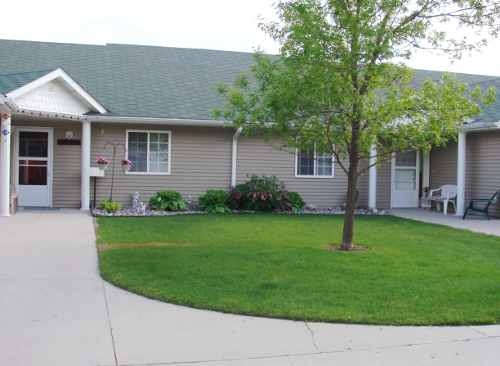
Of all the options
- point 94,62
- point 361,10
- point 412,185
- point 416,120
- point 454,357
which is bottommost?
point 454,357

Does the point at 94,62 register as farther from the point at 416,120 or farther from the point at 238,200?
the point at 416,120

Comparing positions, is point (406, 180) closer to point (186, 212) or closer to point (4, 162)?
point (186, 212)

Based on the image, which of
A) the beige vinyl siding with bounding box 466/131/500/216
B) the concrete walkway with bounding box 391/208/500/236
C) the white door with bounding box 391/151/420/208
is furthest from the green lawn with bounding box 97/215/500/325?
the white door with bounding box 391/151/420/208

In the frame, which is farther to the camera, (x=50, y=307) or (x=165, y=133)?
(x=165, y=133)

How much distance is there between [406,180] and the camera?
18.1 metres

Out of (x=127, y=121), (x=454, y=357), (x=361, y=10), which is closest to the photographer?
(x=454, y=357)

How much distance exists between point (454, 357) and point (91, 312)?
3.31m

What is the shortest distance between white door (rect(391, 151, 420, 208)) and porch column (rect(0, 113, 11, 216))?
11215 millimetres

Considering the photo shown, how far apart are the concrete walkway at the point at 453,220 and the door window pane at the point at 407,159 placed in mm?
1579

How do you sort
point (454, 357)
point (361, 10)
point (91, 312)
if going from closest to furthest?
point (454, 357) < point (91, 312) < point (361, 10)

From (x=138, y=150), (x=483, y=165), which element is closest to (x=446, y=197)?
(x=483, y=165)

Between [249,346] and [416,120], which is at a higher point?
[416,120]

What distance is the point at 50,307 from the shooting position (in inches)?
222

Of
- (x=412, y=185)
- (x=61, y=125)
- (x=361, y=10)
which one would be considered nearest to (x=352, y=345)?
(x=361, y=10)
